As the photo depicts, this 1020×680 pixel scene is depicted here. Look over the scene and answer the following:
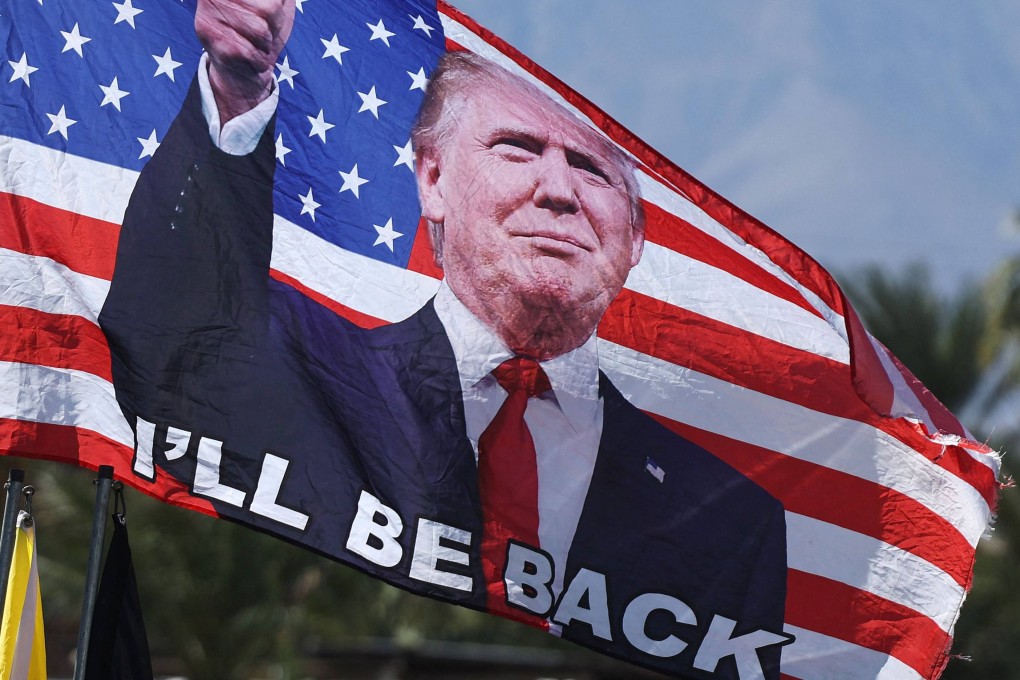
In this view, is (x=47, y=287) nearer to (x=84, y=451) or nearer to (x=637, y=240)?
(x=84, y=451)

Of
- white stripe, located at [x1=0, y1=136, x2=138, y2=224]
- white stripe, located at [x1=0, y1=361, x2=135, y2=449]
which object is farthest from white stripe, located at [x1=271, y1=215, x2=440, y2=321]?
white stripe, located at [x1=0, y1=361, x2=135, y2=449]

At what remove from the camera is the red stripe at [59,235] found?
526 cm

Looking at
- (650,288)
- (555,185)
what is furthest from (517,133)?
(650,288)

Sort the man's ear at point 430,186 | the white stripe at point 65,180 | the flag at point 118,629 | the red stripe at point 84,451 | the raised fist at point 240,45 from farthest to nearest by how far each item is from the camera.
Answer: the man's ear at point 430,186, the raised fist at point 240,45, the white stripe at point 65,180, the red stripe at point 84,451, the flag at point 118,629

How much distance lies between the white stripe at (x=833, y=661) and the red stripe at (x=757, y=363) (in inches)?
33.2

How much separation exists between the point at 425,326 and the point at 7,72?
190 cm

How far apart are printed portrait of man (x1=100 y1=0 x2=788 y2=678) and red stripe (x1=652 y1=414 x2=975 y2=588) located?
0.12 m

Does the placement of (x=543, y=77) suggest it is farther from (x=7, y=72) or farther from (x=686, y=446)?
(x=7, y=72)

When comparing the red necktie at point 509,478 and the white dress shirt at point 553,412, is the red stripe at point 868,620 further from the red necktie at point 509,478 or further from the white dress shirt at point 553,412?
the red necktie at point 509,478

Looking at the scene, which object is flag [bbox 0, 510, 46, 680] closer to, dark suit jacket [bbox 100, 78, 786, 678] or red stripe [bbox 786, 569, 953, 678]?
dark suit jacket [bbox 100, 78, 786, 678]

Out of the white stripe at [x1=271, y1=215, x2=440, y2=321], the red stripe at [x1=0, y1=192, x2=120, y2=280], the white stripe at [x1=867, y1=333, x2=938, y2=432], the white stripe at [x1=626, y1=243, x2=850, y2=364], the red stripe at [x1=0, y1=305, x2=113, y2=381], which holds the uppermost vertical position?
the white stripe at [x1=626, y1=243, x2=850, y2=364]

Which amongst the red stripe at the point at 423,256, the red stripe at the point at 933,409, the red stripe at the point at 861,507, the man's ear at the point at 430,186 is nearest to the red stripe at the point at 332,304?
the red stripe at the point at 423,256

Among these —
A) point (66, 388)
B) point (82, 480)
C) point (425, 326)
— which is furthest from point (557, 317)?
point (82, 480)

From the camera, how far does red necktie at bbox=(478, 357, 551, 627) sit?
5270 mm
